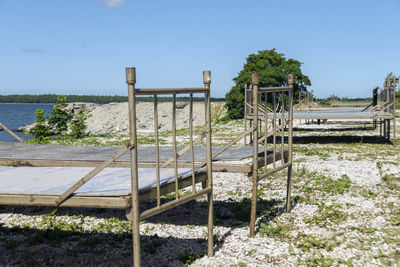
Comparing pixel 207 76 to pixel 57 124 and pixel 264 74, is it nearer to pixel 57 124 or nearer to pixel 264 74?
pixel 57 124

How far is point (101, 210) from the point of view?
6000mm

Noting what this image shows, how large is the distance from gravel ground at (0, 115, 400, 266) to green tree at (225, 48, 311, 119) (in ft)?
84.0

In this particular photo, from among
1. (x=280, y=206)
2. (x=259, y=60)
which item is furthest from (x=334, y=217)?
(x=259, y=60)

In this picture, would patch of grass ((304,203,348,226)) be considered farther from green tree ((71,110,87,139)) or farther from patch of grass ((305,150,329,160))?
green tree ((71,110,87,139))

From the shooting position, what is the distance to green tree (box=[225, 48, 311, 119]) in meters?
32.7

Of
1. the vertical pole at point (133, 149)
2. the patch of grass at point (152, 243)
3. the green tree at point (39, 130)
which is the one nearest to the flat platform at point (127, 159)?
the patch of grass at point (152, 243)

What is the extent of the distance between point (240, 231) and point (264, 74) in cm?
2872

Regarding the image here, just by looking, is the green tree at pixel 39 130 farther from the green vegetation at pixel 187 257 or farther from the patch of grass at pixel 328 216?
the green vegetation at pixel 187 257

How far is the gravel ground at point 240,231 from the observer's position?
421 cm

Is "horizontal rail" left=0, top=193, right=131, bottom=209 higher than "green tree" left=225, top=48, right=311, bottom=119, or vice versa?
"green tree" left=225, top=48, right=311, bottom=119

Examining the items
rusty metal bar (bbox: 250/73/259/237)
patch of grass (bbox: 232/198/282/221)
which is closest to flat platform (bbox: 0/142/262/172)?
rusty metal bar (bbox: 250/73/259/237)

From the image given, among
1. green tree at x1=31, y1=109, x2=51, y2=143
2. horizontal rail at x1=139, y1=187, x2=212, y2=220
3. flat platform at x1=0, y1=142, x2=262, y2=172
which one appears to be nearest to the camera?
horizontal rail at x1=139, y1=187, x2=212, y2=220

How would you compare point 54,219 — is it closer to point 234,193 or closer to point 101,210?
point 101,210

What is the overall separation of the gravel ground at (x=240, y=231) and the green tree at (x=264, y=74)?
25.6 meters
